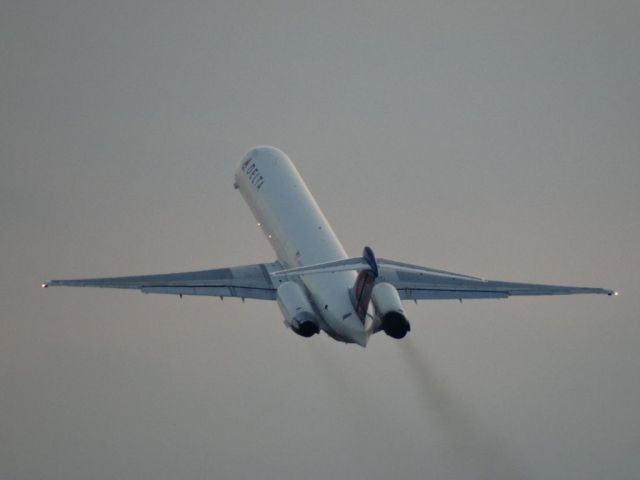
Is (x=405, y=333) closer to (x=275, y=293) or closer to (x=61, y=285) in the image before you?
(x=275, y=293)

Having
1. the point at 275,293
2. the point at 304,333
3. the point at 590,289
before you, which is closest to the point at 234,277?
the point at 275,293

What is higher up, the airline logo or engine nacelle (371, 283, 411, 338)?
the airline logo

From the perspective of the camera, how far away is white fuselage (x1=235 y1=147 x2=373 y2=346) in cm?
8981

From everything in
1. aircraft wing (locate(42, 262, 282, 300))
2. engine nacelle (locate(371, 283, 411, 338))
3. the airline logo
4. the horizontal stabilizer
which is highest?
the airline logo

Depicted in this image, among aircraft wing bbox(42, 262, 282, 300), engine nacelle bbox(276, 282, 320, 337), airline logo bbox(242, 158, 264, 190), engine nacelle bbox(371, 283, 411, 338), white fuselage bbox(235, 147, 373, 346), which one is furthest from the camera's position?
airline logo bbox(242, 158, 264, 190)

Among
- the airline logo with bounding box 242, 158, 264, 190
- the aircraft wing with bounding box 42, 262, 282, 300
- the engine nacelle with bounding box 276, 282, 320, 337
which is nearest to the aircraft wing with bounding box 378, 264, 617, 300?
the engine nacelle with bounding box 276, 282, 320, 337

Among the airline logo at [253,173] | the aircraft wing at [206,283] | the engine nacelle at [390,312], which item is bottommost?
the engine nacelle at [390,312]

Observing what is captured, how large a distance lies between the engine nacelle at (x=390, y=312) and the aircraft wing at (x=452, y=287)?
10.1 ft

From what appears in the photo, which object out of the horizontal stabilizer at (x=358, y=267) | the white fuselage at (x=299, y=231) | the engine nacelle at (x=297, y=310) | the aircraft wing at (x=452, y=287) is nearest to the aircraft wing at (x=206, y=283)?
the white fuselage at (x=299, y=231)

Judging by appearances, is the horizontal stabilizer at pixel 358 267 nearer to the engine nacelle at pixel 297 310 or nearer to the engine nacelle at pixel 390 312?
the engine nacelle at pixel 390 312

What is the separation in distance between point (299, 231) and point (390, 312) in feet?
50.8

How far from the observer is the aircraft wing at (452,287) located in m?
91.6

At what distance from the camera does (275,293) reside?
96125 millimetres

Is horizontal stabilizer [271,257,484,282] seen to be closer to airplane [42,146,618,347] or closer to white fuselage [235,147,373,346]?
airplane [42,146,618,347]
